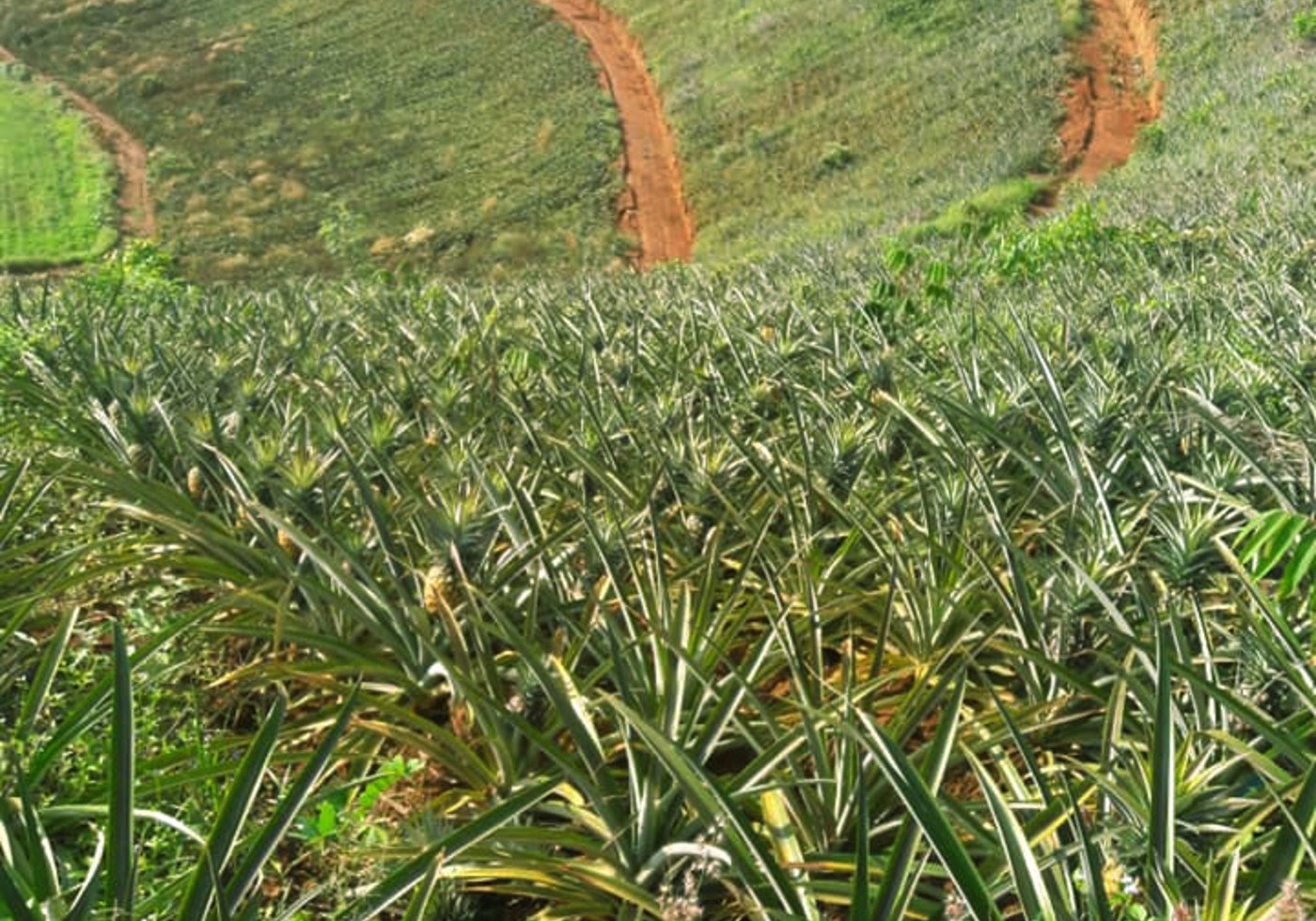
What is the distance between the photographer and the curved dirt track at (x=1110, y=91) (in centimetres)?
2488

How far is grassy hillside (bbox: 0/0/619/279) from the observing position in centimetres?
3200

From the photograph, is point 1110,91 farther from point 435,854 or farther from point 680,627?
point 435,854

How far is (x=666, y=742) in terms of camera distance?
1.54 metres

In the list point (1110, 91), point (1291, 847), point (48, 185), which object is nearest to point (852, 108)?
point (1110, 91)

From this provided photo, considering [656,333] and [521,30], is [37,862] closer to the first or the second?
[656,333]

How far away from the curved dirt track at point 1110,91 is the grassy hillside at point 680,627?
896 inches

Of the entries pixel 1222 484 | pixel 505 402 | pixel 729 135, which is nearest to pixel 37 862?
pixel 505 402

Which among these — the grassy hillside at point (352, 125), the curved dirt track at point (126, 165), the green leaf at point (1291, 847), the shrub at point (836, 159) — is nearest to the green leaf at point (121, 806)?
the green leaf at point (1291, 847)

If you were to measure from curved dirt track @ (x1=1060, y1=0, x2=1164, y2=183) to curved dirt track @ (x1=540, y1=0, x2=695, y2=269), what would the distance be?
1085 centimetres

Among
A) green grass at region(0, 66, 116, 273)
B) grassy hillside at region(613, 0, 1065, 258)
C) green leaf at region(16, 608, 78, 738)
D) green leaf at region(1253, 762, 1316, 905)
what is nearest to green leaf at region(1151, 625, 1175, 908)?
green leaf at region(1253, 762, 1316, 905)

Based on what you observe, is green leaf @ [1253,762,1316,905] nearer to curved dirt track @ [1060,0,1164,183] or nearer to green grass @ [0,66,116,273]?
curved dirt track @ [1060,0,1164,183]

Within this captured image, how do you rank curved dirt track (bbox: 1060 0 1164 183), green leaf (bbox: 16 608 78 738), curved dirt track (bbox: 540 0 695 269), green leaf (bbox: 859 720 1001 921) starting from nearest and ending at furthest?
green leaf (bbox: 859 720 1001 921)
green leaf (bbox: 16 608 78 738)
curved dirt track (bbox: 1060 0 1164 183)
curved dirt track (bbox: 540 0 695 269)

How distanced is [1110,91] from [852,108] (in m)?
7.75

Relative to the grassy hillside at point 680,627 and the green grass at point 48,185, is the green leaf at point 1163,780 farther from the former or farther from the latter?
the green grass at point 48,185
